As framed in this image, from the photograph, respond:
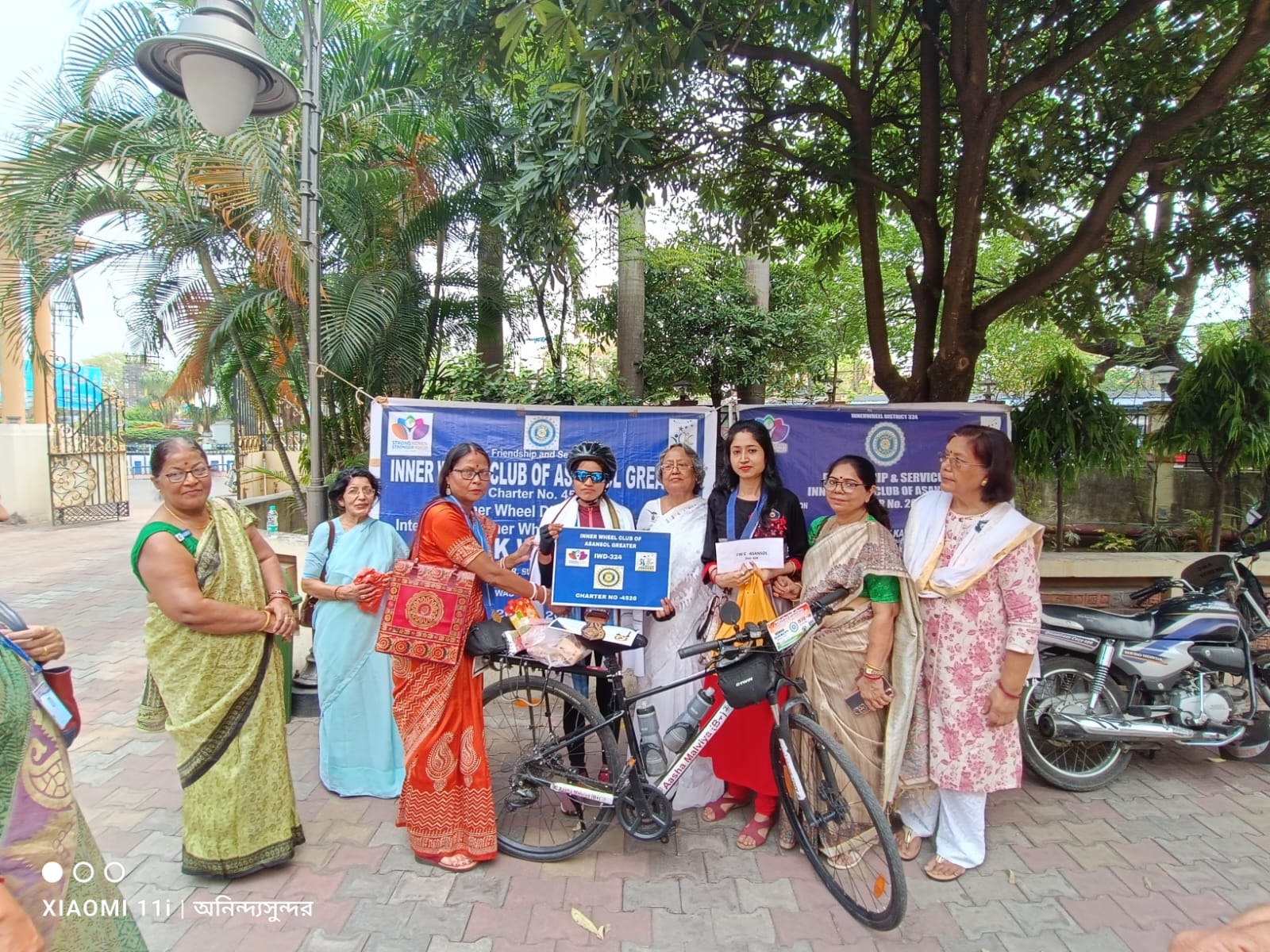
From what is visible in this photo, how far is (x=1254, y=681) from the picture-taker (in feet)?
11.8

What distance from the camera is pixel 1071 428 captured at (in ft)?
17.2

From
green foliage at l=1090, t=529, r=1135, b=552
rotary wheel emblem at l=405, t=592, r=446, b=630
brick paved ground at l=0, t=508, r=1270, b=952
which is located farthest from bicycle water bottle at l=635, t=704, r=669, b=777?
green foliage at l=1090, t=529, r=1135, b=552

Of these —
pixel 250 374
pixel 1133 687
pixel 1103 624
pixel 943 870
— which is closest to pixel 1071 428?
pixel 1103 624

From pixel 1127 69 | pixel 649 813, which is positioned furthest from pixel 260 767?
pixel 1127 69

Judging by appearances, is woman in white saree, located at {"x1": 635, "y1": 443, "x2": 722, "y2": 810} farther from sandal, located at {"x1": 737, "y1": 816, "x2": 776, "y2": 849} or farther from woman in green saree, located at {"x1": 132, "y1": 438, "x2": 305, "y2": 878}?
woman in green saree, located at {"x1": 132, "y1": 438, "x2": 305, "y2": 878}

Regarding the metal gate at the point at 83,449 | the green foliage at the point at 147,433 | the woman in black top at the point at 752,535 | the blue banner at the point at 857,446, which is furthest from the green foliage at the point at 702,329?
the green foliage at the point at 147,433

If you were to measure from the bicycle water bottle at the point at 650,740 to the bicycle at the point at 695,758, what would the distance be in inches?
1.5

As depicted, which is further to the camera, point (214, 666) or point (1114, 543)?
point (1114, 543)

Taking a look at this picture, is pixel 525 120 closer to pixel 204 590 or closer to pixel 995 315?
pixel 995 315

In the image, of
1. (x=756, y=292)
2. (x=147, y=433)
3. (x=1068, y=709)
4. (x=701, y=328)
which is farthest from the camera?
(x=147, y=433)

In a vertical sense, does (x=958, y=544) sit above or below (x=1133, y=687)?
above

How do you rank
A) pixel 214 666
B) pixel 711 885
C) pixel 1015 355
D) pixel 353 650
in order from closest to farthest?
pixel 214 666
pixel 711 885
pixel 353 650
pixel 1015 355

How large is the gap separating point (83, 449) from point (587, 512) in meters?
13.2

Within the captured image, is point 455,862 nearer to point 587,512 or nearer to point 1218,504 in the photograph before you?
point 587,512
